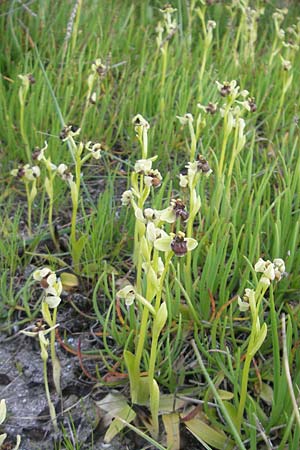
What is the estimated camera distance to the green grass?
1.40 meters

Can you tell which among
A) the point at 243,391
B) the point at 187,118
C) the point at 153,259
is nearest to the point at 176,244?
the point at 153,259

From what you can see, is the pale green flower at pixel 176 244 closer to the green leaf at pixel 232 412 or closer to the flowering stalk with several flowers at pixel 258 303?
the flowering stalk with several flowers at pixel 258 303

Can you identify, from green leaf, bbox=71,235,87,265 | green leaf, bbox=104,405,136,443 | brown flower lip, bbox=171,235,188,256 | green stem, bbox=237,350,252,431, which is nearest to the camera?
brown flower lip, bbox=171,235,188,256

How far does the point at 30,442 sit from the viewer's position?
133cm

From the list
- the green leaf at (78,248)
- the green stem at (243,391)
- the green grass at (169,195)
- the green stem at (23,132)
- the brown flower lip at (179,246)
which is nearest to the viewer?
the brown flower lip at (179,246)

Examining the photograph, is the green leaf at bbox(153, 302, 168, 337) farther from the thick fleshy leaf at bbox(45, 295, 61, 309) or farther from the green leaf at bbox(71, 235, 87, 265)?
the green leaf at bbox(71, 235, 87, 265)

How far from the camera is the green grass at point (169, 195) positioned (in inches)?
55.1

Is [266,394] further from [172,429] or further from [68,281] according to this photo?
[68,281]

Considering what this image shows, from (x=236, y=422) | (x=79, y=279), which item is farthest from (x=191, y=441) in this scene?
(x=79, y=279)

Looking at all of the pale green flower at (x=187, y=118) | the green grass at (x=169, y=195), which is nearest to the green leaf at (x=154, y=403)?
the green grass at (x=169, y=195)

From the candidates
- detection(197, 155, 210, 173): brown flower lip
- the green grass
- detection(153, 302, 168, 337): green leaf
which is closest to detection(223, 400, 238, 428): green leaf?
the green grass

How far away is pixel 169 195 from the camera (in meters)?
1.73

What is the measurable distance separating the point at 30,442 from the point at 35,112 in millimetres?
1247

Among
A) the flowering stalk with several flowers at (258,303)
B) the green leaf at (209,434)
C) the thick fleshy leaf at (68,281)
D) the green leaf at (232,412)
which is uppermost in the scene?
the flowering stalk with several flowers at (258,303)
